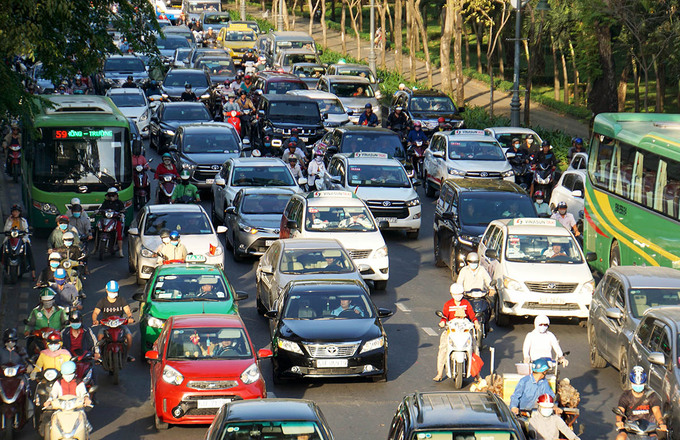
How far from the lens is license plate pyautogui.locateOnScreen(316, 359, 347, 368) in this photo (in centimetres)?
1670

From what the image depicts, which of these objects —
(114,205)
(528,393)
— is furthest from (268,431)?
(114,205)

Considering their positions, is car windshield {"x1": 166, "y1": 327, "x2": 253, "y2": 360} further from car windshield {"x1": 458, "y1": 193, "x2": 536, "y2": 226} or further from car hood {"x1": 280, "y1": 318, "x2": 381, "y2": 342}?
car windshield {"x1": 458, "y1": 193, "x2": 536, "y2": 226}

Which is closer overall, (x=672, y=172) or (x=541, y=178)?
(x=672, y=172)

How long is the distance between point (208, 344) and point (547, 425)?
4.94m

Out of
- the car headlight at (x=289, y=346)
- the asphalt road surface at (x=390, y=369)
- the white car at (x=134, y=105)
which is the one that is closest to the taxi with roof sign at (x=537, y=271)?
the asphalt road surface at (x=390, y=369)

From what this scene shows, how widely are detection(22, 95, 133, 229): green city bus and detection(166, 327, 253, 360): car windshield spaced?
1263cm

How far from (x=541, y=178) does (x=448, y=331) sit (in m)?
15.0

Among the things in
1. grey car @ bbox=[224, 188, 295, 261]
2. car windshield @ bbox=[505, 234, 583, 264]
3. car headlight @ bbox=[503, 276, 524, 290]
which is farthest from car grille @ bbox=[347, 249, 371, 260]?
car headlight @ bbox=[503, 276, 524, 290]

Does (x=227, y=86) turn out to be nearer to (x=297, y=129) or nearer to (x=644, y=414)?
(x=297, y=129)

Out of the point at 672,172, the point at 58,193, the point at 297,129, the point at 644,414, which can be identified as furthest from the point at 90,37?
the point at 297,129

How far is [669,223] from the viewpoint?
20.9 meters

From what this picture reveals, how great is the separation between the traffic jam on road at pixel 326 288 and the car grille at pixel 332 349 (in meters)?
0.04

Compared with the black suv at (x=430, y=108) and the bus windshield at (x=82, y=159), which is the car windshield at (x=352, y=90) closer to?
the black suv at (x=430, y=108)

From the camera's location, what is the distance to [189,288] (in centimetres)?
1853
